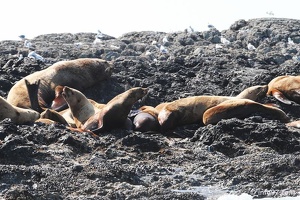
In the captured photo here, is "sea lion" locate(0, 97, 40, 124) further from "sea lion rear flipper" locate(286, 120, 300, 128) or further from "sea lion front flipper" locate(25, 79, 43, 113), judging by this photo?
"sea lion rear flipper" locate(286, 120, 300, 128)

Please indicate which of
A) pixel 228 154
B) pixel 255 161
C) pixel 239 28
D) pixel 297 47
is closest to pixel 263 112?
pixel 228 154

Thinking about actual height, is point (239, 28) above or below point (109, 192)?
below

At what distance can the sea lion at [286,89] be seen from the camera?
14.2m

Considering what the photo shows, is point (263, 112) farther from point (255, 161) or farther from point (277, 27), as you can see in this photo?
point (277, 27)

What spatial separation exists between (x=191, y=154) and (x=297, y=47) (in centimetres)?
1455

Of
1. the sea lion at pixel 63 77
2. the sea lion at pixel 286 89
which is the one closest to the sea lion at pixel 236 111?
the sea lion at pixel 286 89

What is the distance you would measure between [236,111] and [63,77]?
4598mm

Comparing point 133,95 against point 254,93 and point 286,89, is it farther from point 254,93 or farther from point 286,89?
point 286,89

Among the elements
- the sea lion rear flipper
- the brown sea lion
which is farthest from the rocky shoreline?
the brown sea lion

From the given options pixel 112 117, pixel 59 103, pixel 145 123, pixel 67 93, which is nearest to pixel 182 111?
pixel 145 123

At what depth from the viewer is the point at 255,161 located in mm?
9211

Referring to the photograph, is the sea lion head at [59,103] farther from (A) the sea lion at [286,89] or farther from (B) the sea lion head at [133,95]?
(A) the sea lion at [286,89]

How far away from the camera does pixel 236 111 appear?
12.3 m

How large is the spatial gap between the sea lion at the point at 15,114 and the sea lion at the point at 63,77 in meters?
1.55
